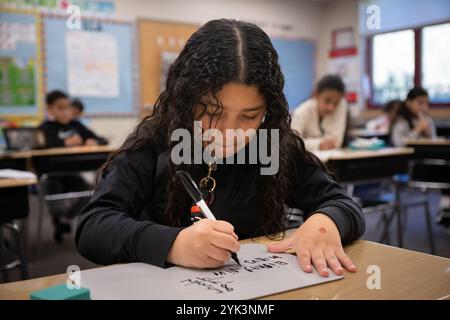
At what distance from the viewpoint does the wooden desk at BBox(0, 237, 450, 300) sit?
581 millimetres

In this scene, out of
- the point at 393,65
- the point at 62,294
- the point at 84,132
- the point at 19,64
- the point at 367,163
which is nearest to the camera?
the point at 62,294

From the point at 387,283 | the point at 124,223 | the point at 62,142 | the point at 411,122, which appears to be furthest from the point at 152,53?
the point at 387,283

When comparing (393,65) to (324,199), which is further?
(393,65)

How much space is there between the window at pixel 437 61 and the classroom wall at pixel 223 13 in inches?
65.1

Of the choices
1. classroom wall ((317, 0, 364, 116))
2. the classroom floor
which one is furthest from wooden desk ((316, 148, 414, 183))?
classroom wall ((317, 0, 364, 116))

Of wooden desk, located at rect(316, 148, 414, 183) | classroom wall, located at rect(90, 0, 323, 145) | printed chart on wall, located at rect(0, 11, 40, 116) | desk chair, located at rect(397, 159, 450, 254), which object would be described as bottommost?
desk chair, located at rect(397, 159, 450, 254)

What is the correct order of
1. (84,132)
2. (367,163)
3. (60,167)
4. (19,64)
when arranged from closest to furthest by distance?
(367,163) < (60,167) < (84,132) < (19,64)

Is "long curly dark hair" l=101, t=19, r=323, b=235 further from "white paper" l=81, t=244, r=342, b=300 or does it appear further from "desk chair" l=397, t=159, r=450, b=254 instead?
"desk chair" l=397, t=159, r=450, b=254

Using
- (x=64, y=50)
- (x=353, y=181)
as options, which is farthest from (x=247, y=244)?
(x=64, y=50)

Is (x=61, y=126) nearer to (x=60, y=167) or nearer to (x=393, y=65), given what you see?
(x=60, y=167)

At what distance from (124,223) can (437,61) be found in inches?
201

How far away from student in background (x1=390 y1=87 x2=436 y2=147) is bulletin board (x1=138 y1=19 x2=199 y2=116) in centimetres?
251

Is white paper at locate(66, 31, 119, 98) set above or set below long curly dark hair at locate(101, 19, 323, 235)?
above

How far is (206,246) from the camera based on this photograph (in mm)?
683
